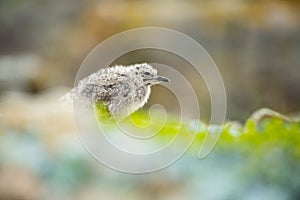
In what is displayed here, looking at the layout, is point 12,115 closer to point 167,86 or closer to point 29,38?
point 167,86

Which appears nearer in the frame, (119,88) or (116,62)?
(119,88)

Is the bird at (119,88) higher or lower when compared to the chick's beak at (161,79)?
lower

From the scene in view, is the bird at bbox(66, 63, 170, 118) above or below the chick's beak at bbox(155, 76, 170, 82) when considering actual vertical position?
below

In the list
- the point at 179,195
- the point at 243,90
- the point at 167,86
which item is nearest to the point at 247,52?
the point at 243,90

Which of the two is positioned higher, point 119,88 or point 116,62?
point 116,62
